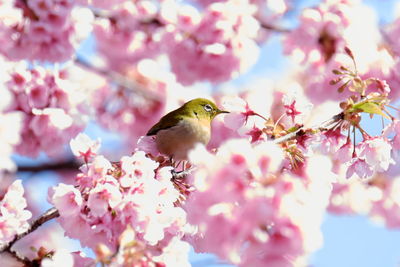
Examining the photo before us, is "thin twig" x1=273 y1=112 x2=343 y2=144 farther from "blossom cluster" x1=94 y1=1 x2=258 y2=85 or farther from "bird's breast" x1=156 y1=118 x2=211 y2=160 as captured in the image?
"blossom cluster" x1=94 y1=1 x2=258 y2=85

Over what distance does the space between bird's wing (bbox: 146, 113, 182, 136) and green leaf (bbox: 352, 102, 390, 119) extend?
5.79 ft

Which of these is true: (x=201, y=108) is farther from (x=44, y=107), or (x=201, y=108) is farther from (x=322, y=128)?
(x=322, y=128)

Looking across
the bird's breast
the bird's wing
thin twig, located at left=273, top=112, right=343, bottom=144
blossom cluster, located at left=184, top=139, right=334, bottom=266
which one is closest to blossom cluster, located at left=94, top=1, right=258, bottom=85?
the bird's breast

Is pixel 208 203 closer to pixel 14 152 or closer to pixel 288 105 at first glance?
pixel 288 105

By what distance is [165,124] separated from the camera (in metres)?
4.50

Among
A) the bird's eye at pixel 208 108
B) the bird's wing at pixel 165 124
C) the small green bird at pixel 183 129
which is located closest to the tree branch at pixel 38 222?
the small green bird at pixel 183 129

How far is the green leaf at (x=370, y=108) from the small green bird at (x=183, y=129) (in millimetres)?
1519

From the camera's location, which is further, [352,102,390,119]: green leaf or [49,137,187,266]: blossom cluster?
[352,102,390,119]: green leaf

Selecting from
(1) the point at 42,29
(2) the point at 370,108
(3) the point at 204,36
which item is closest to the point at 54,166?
(3) the point at 204,36

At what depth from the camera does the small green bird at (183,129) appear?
422 cm

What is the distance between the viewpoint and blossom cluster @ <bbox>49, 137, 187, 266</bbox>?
9.23 feet

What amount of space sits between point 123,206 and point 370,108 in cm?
129

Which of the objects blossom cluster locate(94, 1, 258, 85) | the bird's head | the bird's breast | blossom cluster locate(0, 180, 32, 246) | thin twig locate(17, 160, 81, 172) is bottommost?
thin twig locate(17, 160, 81, 172)

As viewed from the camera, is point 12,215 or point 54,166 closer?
point 12,215
